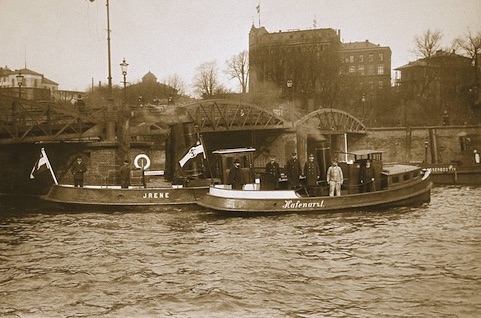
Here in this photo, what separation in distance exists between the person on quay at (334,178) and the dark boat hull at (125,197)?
17.4 feet

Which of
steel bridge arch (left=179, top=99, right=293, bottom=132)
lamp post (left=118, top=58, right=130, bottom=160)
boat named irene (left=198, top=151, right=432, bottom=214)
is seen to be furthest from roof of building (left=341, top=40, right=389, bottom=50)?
boat named irene (left=198, top=151, right=432, bottom=214)

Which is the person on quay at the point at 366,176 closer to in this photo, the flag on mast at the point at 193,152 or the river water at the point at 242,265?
the river water at the point at 242,265

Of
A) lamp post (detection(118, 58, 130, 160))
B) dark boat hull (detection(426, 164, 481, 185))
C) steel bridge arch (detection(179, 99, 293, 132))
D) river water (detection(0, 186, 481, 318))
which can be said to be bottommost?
river water (detection(0, 186, 481, 318))

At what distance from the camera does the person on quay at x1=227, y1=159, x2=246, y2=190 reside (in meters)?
20.2

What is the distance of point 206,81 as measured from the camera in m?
61.0

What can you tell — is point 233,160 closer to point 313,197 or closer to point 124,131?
point 313,197

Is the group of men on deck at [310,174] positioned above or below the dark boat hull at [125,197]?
above

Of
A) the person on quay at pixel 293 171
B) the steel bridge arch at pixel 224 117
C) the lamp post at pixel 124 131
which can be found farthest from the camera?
the steel bridge arch at pixel 224 117

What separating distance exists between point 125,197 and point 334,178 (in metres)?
8.32

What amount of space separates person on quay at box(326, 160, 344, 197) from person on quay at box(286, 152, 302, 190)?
116cm

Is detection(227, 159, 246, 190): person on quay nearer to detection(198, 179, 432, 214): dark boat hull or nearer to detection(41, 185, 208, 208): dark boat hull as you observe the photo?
detection(198, 179, 432, 214): dark boat hull

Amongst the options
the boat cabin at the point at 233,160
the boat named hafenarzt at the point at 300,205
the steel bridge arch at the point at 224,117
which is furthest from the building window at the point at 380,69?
the boat named hafenarzt at the point at 300,205

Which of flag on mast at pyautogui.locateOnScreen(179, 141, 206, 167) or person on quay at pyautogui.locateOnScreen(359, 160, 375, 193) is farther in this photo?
flag on mast at pyautogui.locateOnScreen(179, 141, 206, 167)

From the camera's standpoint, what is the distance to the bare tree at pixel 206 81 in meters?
56.5
